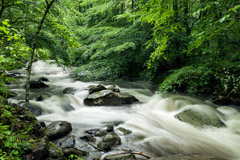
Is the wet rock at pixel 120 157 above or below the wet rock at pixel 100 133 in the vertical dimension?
above

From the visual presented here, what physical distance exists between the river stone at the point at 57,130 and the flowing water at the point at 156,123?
311 mm

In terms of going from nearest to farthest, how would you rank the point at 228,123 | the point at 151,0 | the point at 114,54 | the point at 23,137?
the point at 23,137, the point at 151,0, the point at 228,123, the point at 114,54

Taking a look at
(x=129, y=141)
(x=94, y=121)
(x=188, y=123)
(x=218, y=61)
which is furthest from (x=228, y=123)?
(x=94, y=121)

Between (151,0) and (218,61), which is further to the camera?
(218,61)

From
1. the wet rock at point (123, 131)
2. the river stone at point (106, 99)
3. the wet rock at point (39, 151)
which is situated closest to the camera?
the wet rock at point (39, 151)

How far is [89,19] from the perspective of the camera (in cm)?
1491

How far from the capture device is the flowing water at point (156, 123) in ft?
12.9

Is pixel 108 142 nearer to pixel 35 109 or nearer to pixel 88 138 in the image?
pixel 88 138

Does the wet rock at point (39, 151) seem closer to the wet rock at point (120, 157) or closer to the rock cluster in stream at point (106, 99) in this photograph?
the wet rock at point (120, 157)

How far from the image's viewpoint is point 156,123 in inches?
218

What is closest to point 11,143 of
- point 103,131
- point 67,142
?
point 67,142

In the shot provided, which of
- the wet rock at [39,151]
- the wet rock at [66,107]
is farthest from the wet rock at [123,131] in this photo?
the wet rock at [66,107]

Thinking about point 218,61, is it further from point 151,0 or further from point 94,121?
point 94,121

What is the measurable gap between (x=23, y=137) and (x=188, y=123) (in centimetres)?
490
